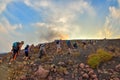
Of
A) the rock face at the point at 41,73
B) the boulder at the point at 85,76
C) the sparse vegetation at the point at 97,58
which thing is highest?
the sparse vegetation at the point at 97,58

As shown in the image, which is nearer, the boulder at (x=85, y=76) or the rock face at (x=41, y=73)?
the rock face at (x=41, y=73)

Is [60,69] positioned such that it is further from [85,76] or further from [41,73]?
[85,76]

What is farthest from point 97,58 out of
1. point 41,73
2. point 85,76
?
point 41,73

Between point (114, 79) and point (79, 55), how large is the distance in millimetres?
9014

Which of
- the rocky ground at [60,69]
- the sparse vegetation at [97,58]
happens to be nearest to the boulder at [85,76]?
the rocky ground at [60,69]

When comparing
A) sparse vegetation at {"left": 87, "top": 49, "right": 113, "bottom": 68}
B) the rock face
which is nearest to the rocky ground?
the rock face

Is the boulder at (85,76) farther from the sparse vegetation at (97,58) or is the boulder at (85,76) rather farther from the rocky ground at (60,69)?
the sparse vegetation at (97,58)

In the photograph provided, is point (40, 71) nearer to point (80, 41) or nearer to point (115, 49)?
point (115, 49)

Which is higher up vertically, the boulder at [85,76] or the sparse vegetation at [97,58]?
the sparse vegetation at [97,58]

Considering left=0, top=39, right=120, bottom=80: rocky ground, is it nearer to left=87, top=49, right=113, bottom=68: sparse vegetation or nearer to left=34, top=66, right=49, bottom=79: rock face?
left=34, top=66, right=49, bottom=79: rock face

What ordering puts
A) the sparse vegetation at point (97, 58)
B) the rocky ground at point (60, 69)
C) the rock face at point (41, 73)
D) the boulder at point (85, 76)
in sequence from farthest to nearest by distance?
the sparse vegetation at point (97, 58), the rocky ground at point (60, 69), the boulder at point (85, 76), the rock face at point (41, 73)

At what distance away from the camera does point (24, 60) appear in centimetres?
5191

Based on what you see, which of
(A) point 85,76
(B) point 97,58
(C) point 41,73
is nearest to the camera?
(C) point 41,73

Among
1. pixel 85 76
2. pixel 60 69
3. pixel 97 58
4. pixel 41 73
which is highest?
pixel 97 58
